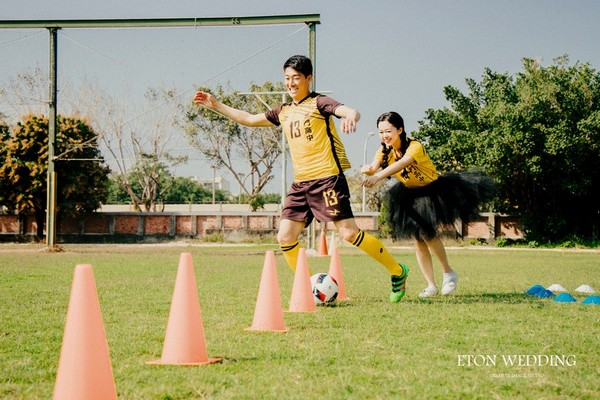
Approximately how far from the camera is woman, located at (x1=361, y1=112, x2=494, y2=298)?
283 inches

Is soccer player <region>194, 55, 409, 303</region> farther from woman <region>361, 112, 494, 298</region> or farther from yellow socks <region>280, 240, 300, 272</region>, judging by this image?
woman <region>361, 112, 494, 298</region>

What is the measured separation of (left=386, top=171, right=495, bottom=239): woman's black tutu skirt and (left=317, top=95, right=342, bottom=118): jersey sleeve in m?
1.78

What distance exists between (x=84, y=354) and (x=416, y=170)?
5.01 meters

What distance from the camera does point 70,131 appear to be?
3362cm

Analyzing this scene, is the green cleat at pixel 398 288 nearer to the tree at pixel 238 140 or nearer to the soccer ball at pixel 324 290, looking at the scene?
the soccer ball at pixel 324 290

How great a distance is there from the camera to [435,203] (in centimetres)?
738

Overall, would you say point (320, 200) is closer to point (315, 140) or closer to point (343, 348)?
point (315, 140)

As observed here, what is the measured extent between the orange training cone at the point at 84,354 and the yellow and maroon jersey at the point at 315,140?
3439 mm

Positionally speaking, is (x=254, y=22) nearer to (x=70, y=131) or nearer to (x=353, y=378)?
(x=353, y=378)

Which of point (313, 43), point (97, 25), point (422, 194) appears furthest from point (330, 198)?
point (97, 25)

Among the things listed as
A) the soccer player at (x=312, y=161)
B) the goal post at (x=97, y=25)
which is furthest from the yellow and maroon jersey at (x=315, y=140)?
the goal post at (x=97, y=25)

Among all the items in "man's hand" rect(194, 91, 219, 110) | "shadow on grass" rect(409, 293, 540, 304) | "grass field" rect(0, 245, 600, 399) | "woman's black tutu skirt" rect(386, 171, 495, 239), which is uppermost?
"man's hand" rect(194, 91, 219, 110)

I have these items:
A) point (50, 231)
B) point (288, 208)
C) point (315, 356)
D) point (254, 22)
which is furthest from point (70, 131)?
point (315, 356)

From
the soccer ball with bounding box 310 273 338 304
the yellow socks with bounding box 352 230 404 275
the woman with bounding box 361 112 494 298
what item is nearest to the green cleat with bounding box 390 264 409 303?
the yellow socks with bounding box 352 230 404 275
